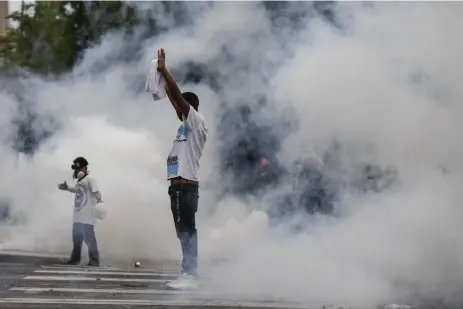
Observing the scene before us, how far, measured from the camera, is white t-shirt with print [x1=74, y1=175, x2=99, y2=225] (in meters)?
9.13

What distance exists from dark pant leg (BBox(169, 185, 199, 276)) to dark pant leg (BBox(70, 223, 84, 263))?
3421 mm

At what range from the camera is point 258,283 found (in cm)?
566

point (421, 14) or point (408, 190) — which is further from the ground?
point (421, 14)

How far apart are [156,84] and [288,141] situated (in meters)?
5.37

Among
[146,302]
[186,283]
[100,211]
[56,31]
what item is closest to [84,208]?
[100,211]

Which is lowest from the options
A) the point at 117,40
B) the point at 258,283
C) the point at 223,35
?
the point at 258,283

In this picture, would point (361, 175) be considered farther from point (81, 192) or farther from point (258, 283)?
point (81, 192)

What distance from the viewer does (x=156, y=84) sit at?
18.0 ft

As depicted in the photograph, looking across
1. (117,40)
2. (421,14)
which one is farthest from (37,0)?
(421,14)

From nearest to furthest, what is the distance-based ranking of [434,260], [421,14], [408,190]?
1. [434,260]
2. [408,190]
3. [421,14]

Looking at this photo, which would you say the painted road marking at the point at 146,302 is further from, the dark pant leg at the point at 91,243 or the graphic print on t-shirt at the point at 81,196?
the graphic print on t-shirt at the point at 81,196

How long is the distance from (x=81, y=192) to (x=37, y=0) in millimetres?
17837

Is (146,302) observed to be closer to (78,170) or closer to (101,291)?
(101,291)

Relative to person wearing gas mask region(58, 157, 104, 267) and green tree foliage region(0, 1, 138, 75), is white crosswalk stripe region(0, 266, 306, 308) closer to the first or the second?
person wearing gas mask region(58, 157, 104, 267)
